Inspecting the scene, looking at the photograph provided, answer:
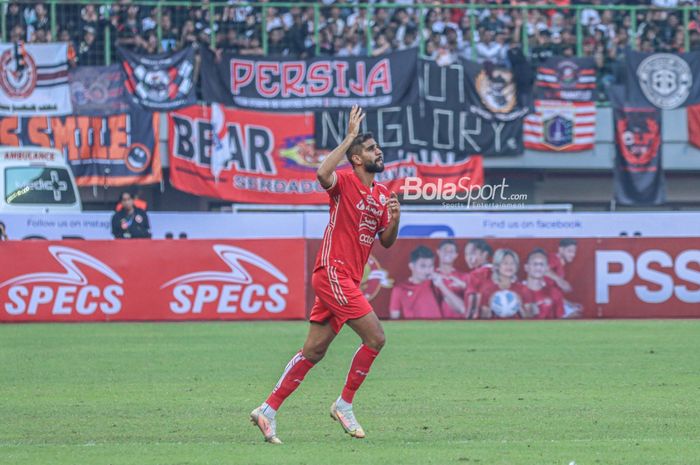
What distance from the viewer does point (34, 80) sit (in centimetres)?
2895

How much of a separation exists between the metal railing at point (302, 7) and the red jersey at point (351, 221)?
20373 millimetres

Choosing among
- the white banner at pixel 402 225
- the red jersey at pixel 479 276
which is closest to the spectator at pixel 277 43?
the white banner at pixel 402 225

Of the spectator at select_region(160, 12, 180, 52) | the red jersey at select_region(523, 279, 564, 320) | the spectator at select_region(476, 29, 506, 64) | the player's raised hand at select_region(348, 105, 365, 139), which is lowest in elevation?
the red jersey at select_region(523, 279, 564, 320)

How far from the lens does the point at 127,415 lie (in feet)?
35.7

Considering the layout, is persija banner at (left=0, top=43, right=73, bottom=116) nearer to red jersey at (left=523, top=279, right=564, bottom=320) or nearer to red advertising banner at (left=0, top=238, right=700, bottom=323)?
red advertising banner at (left=0, top=238, right=700, bottom=323)

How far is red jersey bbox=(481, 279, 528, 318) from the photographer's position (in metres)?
22.9

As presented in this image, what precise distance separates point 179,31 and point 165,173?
330 centimetres

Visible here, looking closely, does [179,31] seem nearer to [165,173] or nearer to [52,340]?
[165,173]

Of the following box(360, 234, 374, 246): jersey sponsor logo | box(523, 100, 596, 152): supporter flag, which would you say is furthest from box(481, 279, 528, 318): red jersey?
box(360, 234, 374, 246): jersey sponsor logo

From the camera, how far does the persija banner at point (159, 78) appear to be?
2914cm

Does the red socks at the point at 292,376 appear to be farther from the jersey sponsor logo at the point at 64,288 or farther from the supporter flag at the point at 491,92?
the supporter flag at the point at 491,92

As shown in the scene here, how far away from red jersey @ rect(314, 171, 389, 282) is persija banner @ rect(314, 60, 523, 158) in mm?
19653

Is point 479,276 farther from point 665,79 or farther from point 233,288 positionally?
point 665,79

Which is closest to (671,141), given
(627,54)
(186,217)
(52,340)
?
(627,54)
